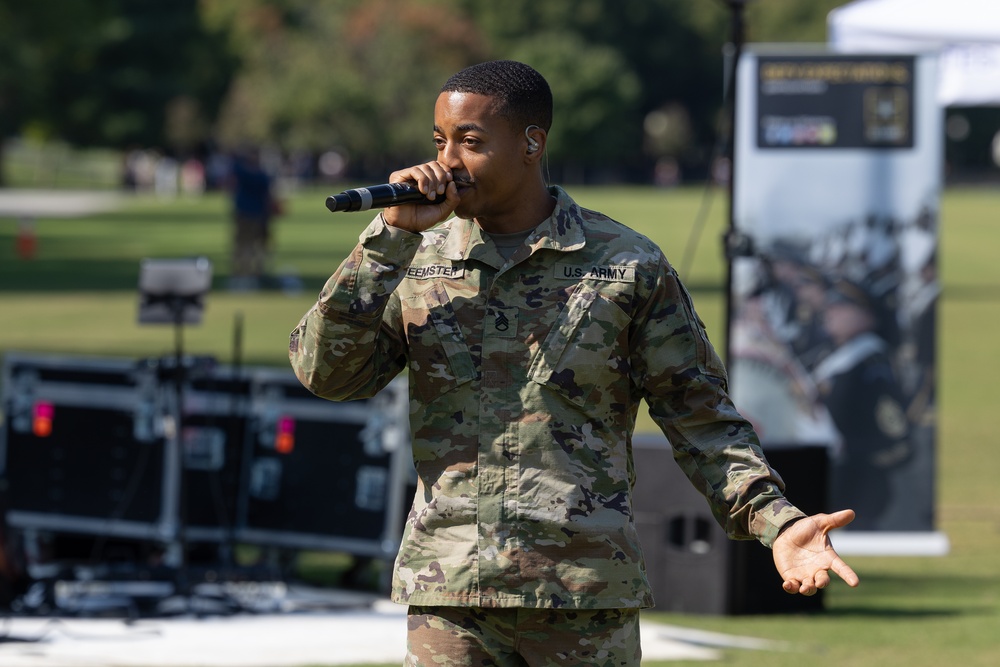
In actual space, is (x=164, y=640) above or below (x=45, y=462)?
below

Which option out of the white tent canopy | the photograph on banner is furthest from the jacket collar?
the white tent canopy

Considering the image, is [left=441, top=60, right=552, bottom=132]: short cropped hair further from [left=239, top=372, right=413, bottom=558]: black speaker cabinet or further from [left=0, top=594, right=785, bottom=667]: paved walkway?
[left=239, top=372, right=413, bottom=558]: black speaker cabinet

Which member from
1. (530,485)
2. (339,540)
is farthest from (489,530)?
(339,540)

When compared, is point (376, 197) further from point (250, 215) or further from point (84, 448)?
point (250, 215)

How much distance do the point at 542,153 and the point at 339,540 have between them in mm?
5163

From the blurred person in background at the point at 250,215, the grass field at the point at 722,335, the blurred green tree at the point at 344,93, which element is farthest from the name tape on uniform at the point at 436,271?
the blurred green tree at the point at 344,93

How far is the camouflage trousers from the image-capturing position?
3668 mm

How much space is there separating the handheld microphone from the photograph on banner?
264 inches

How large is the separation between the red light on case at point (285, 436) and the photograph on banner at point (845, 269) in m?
2.62

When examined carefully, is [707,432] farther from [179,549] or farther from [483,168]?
[179,549]

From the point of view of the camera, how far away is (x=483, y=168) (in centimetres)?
363

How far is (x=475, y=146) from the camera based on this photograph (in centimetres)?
363

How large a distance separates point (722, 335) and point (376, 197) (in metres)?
16.8

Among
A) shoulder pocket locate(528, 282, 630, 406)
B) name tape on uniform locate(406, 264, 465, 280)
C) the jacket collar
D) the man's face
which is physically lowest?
shoulder pocket locate(528, 282, 630, 406)
